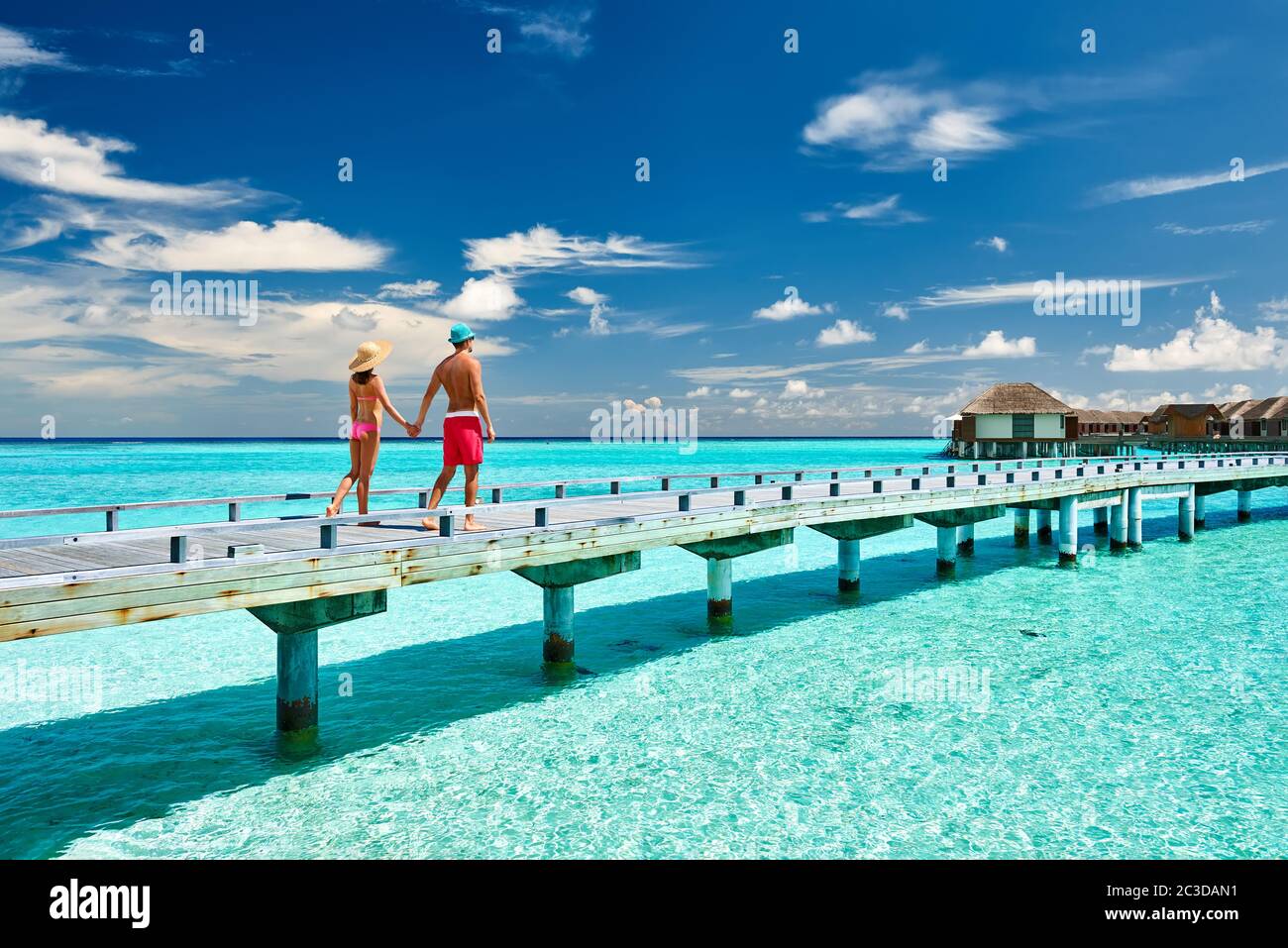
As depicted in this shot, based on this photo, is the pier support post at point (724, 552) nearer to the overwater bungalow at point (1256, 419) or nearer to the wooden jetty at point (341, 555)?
the wooden jetty at point (341, 555)

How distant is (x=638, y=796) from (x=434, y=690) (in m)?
5.04

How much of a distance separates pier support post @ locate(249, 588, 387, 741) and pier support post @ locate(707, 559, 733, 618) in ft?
28.3

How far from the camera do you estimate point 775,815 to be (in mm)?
8148

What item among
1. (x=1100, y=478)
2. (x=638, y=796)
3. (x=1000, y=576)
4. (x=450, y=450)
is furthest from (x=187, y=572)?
(x=1100, y=478)

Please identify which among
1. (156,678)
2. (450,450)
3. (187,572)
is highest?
(450,450)

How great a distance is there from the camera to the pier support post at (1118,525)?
26.6 m

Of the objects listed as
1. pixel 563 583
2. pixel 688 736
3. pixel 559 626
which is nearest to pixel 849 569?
pixel 559 626

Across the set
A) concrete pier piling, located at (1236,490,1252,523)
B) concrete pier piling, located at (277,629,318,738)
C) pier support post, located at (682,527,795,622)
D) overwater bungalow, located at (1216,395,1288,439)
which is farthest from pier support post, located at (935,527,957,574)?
overwater bungalow, located at (1216,395,1288,439)

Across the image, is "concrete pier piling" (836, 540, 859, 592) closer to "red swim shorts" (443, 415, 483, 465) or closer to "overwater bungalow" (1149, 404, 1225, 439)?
"red swim shorts" (443, 415, 483, 465)

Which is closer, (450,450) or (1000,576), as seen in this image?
(450,450)

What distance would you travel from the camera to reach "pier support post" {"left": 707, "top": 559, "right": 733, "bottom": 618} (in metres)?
16.6
